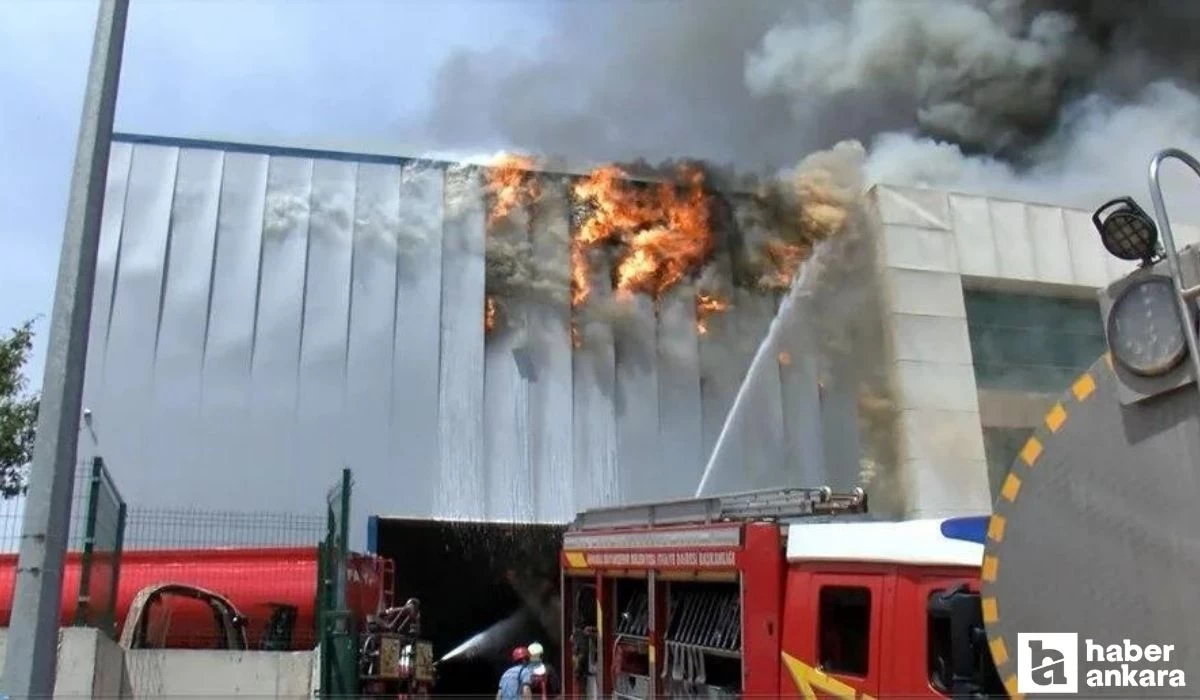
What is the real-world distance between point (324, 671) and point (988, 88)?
14732mm

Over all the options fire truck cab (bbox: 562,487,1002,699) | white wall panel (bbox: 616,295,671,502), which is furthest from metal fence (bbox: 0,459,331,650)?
white wall panel (bbox: 616,295,671,502)

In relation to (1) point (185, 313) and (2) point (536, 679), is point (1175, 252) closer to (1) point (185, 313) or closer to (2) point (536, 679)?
(2) point (536, 679)

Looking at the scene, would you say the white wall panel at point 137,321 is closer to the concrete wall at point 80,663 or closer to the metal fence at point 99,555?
the metal fence at point 99,555

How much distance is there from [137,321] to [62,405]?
13.3 meters

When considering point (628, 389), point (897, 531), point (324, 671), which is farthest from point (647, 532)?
point (628, 389)

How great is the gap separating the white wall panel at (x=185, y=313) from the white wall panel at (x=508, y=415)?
4.90 meters

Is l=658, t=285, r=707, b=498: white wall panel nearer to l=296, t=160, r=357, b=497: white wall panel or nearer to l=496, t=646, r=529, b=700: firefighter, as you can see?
l=296, t=160, r=357, b=497: white wall panel

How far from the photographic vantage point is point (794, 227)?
19578 millimetres

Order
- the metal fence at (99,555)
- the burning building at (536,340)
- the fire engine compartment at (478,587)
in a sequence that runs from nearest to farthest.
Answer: the metal fence at (99,555) < the burning building at (536,340) < the fire engine compartment at (478,587)

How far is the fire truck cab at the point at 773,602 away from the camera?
420 cm

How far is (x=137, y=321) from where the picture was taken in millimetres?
16719

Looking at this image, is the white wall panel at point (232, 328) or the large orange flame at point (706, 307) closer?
the white wall panel at point (232, 328)

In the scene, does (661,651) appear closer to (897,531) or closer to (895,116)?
(897,531)

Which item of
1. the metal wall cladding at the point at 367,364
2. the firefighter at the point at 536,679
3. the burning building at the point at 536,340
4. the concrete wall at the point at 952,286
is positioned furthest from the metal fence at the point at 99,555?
the concrete wall at the point at 952,286
